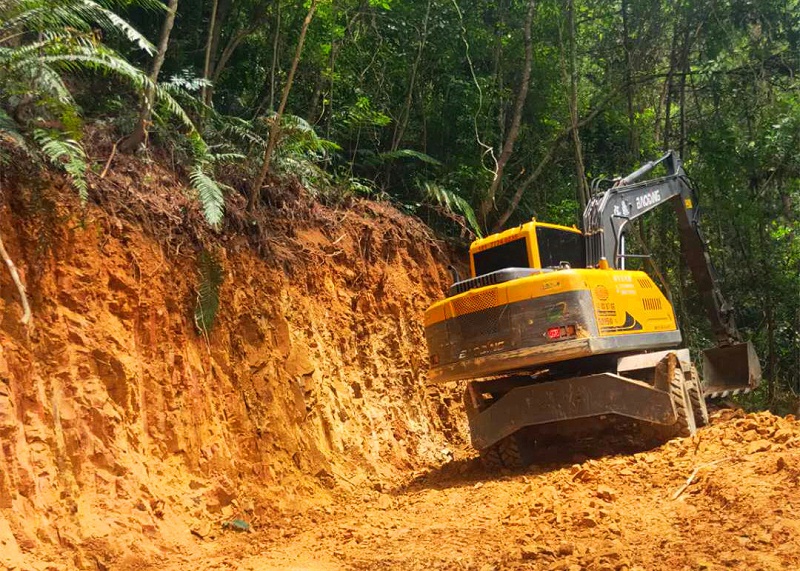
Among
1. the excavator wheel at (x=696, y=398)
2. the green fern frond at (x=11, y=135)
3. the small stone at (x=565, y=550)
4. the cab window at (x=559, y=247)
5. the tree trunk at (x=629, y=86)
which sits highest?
the tree trunk at (x=629, y=86)

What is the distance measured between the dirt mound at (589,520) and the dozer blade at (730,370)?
228cm

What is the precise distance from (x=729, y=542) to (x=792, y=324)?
43.4 feet

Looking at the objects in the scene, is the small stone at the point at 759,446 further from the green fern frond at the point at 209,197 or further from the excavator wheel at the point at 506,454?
the green fern frond at the point at 209,197

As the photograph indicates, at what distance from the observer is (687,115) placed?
1867 cm

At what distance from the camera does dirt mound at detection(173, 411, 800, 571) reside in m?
5.82

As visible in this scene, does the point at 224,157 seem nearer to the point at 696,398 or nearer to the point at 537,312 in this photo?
the point at 537,312

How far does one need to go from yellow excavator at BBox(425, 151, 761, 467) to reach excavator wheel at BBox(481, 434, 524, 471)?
1cm

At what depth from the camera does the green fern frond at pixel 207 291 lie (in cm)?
900

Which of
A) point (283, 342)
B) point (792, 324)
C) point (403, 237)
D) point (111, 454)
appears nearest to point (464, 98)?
point (403, 237)

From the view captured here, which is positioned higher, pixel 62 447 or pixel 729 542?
pixel 62 447

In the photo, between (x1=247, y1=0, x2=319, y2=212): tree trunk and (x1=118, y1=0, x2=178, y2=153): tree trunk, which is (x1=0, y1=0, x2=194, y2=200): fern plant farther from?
(x1=247, y1=0, x2=319, y2=212): tree trunk

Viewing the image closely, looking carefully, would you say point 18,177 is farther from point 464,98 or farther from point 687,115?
point 687,115

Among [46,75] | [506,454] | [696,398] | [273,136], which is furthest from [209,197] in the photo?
[696,398]

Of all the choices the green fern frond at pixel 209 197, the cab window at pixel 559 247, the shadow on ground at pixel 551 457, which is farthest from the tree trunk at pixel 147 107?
the shadow on ground at pixel 551 457
